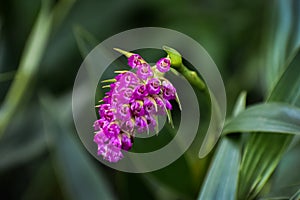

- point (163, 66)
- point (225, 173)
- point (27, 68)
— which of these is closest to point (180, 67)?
point (163, 66)

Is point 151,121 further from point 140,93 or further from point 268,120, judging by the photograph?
point 268,120

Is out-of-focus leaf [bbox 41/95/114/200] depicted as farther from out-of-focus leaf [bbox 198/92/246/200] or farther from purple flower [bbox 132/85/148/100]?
purple flower [bbox 132/85/148/100]

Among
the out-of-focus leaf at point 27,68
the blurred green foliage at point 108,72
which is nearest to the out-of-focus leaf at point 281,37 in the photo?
the blurred green foliage at point 108,72

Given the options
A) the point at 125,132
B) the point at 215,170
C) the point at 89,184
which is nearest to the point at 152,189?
the point at 89,184

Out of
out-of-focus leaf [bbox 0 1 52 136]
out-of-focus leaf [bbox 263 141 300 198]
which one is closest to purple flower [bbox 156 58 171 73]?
out-of-focus leaf [bbox 263 141 300 198]

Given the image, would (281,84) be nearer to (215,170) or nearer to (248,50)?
(215,170)

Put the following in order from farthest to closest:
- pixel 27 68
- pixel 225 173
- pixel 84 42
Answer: pixel 27 68
pixel 84 42
pixel 225 173
